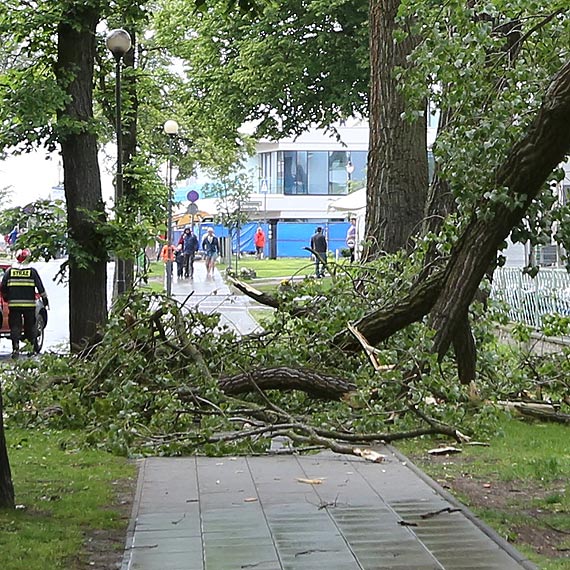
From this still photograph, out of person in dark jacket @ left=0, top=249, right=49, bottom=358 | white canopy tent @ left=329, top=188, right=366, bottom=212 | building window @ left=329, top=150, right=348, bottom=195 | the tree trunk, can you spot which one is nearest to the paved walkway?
the tree trunk

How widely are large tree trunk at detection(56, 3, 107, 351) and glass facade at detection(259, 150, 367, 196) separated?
6385 cm

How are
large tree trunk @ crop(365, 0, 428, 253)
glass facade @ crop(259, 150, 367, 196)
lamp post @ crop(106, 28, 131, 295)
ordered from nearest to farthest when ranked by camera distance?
→ 1. large tree trunk @ crop(365, 0, 428, 253)
2. lamp post @ crop(106, 28, 131, 295)
3. glass facade @ crop(259, 150, 367, 196)

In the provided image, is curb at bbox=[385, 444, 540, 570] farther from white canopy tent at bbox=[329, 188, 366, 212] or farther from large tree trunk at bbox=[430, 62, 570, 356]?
white canopy tent at bbox=[329, 188, 366, 212]

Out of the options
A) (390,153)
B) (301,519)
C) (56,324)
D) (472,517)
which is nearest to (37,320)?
(56,324)

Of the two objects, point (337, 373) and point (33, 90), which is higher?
point (33, 90)

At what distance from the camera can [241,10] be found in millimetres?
8469

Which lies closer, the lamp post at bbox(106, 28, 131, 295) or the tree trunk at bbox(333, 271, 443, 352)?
the tree trunk at bbox(333, 271, 443, 352)

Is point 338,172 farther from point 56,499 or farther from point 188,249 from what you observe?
point 56,499

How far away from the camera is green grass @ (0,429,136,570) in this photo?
250 inches

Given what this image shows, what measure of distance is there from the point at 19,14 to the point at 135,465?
347 inches

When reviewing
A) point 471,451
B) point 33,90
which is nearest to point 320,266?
point 471,451

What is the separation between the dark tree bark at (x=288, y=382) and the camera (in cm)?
1069

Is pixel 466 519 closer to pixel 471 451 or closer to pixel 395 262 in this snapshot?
pixel 471 451

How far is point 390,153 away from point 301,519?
30.9 feet
